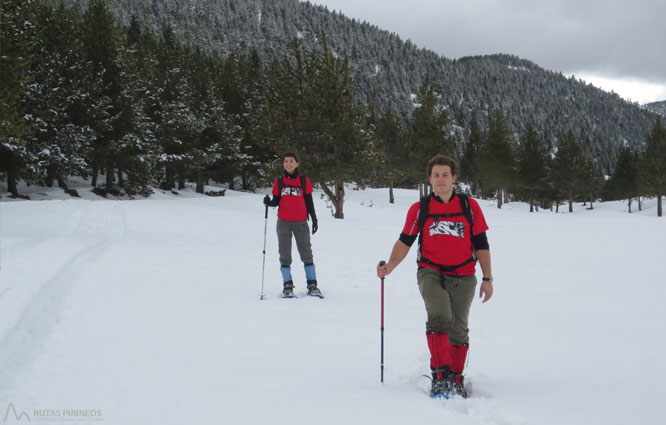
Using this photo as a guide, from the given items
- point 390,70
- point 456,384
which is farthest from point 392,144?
point 390,70

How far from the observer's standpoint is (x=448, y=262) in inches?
146

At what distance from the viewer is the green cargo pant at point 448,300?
3621 millimetres

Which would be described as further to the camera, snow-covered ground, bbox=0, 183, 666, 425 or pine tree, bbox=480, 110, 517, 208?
pine tree, bbox=480, 110, 517, 208

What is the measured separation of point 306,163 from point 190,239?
9763 millimetres

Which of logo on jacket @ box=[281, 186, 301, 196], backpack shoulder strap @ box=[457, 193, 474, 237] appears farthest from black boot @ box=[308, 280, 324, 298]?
backpack shoulder strap @ box=[457, 193, 474, 237]

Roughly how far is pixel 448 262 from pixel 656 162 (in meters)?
58.1

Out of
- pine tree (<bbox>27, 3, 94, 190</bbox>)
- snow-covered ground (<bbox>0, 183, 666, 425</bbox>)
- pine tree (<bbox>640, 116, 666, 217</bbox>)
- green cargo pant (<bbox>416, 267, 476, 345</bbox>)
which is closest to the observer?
snow-covered ground (<bbox>0, 183, 666, 425</bbox>)

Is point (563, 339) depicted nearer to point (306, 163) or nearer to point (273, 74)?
point (306, 163)

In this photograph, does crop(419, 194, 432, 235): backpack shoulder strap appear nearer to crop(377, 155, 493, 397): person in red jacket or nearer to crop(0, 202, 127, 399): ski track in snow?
crop(377, 155, 493, 397): person in red jacket

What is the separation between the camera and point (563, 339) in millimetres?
5270

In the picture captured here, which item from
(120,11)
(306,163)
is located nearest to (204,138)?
(306,163)
